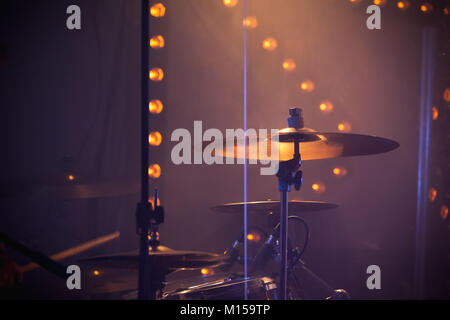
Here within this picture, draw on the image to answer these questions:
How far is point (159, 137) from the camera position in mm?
2131

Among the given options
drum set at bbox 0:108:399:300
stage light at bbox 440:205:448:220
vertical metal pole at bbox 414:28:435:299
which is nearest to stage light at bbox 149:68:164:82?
drum set at bbox 0:108:399:300

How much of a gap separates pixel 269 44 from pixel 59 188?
1.30 metres

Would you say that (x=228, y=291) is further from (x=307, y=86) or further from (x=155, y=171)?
(x=307, y=86)

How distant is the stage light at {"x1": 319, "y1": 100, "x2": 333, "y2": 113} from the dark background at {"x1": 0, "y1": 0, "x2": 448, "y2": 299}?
0.03 m

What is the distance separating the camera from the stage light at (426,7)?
82.8 inches

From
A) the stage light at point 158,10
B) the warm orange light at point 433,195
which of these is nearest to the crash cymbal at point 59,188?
the stage light at point 158,10

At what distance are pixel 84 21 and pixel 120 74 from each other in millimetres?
329

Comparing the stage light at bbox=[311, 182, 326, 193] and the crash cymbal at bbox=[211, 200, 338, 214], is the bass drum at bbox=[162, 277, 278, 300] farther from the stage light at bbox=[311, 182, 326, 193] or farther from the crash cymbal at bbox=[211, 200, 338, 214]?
the stage light at bbox=[311, 182, 326, 193]

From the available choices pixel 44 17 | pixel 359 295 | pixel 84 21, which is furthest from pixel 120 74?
pixel 359 295

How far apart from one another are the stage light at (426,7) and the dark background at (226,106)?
0.21 feet

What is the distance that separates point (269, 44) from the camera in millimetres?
2197

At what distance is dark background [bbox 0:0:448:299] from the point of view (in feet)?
6.89

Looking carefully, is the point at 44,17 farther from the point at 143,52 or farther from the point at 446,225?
the point at 446,225
